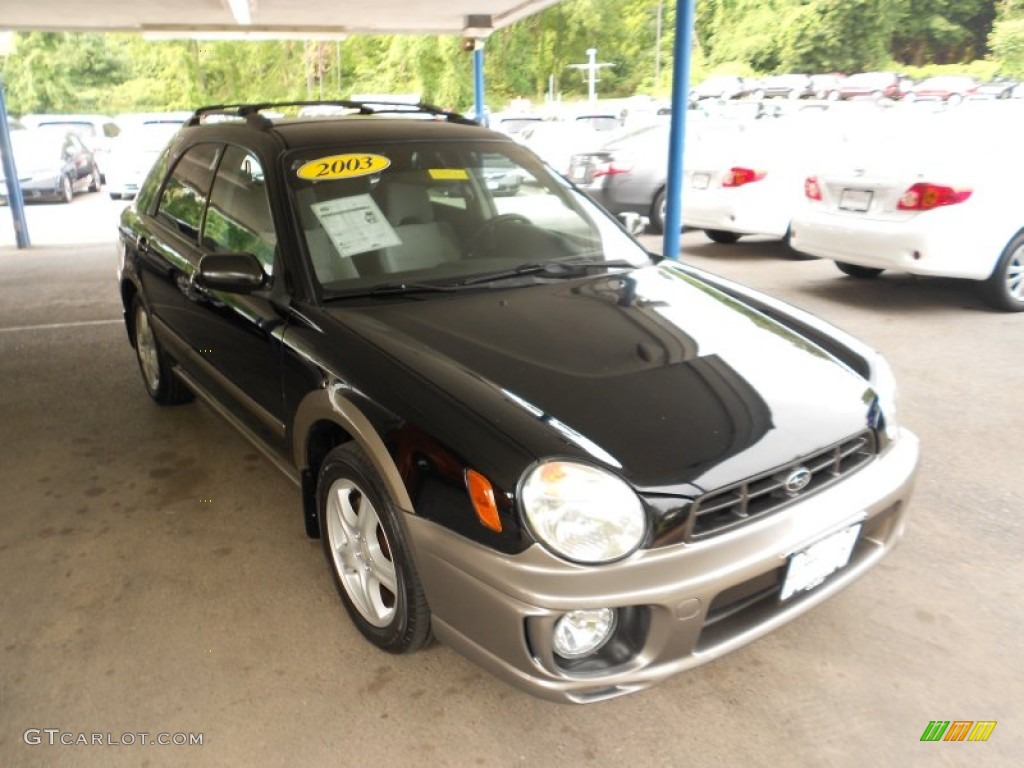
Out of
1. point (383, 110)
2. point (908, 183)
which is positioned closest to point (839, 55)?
point (908, 183)

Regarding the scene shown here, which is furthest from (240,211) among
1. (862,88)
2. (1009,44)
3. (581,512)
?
(1009,44)

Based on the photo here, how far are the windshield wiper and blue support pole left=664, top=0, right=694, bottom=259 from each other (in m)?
3.01

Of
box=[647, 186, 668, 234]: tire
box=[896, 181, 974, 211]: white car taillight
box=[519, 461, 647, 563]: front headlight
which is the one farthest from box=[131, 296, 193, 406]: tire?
box=[647, 186, 668, 234]: tire

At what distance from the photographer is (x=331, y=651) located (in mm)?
2553

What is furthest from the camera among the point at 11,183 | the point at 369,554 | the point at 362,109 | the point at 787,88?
the point at 787,88

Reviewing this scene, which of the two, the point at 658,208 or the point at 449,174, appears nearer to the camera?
the point at 449,174

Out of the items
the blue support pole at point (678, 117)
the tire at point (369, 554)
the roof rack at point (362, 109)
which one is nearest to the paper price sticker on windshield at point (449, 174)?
the roof rack at point (362, 109)

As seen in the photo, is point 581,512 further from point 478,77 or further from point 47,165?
point 47,165

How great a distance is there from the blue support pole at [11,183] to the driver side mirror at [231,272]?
9.25m

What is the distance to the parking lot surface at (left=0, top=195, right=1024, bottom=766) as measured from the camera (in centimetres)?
218

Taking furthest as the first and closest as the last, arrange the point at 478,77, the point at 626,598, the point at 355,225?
the point at 478,77 < the point at 355,225 < the point at 626,598

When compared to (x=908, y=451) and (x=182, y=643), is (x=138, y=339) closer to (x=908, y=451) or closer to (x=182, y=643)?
(x=182, y=643)

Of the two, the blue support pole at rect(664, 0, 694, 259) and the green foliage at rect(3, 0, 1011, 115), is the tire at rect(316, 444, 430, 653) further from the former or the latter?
the green foliage at rect(3, 0, 1011, 115)

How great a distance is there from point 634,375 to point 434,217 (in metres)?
1.16
